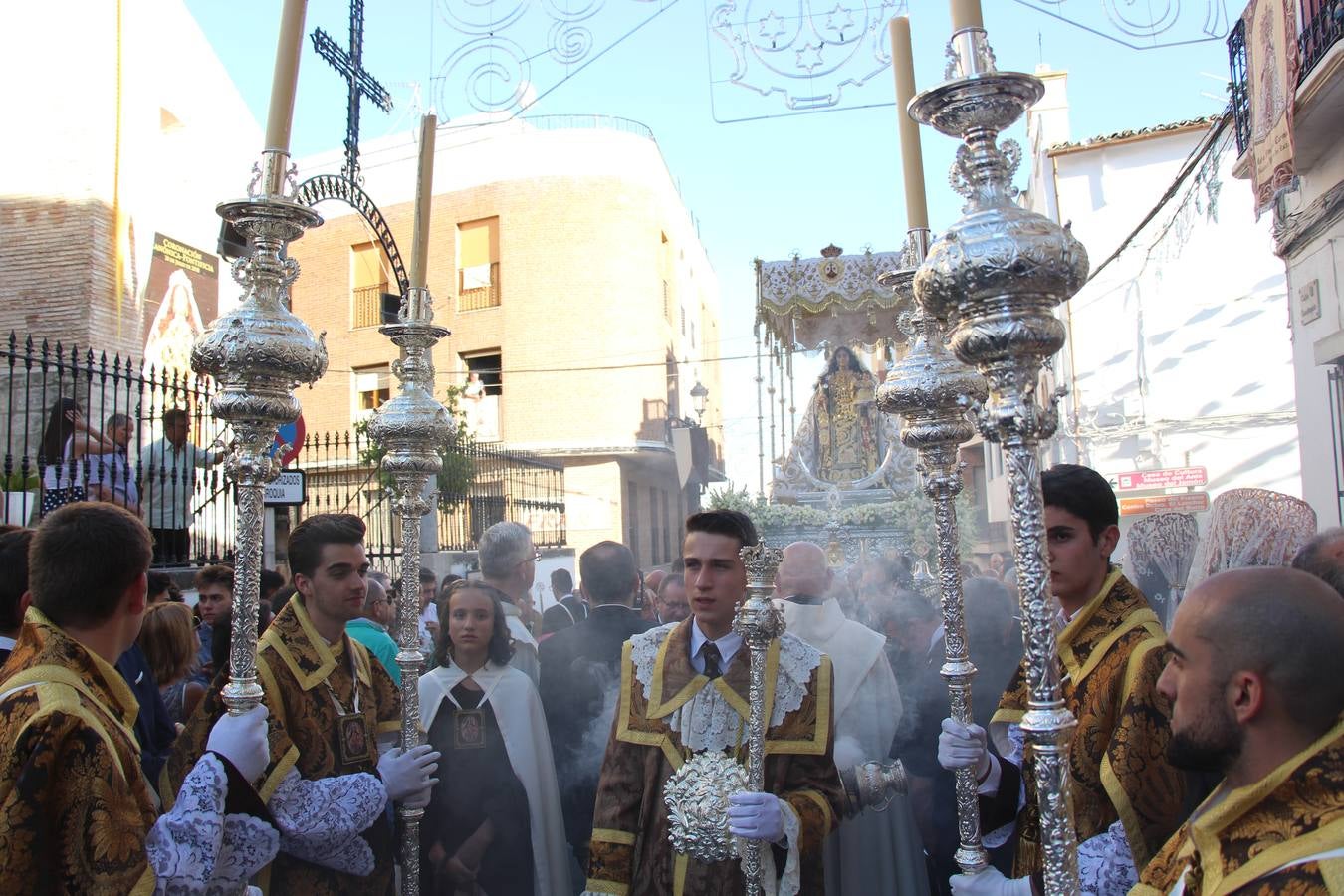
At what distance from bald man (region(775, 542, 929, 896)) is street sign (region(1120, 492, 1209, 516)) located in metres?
13.1

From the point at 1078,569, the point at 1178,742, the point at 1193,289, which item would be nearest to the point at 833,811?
the point at 1078,569

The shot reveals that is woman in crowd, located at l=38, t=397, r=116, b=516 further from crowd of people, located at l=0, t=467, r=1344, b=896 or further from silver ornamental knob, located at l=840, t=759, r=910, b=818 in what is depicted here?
silver ornamental knob, located at l=840, t=759, r=910, b=818

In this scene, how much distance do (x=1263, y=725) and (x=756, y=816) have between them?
1078 mm

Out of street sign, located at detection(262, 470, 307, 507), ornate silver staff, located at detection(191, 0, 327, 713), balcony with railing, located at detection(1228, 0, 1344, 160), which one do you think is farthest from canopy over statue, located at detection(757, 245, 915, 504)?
ornate silver staff, located at detection(191, 0, 327, 713)

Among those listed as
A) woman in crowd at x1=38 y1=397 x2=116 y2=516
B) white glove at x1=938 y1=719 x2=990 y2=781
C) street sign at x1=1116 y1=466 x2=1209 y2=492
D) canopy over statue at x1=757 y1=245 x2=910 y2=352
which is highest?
canopy over statue at x1=757 y1=245 x2=910 y2=352

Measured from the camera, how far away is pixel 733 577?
8.98 feet

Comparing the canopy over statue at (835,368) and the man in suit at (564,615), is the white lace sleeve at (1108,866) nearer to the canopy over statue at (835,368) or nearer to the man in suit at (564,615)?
the man in suit at (564,615)

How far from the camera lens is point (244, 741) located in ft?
6.78

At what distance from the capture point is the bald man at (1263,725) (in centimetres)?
138

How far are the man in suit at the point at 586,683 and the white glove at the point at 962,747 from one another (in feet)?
5.73

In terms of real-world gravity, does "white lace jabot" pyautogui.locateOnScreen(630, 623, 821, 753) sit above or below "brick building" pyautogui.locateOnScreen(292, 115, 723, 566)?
below

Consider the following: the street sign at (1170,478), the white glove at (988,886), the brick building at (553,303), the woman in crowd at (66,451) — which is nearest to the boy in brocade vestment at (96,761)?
the white glove at (988,886)

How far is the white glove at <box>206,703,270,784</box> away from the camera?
6.77ft

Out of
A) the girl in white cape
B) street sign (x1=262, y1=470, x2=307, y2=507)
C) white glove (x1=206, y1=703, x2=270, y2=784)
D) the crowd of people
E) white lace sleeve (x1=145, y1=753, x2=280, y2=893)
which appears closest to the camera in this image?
the crowd of people
